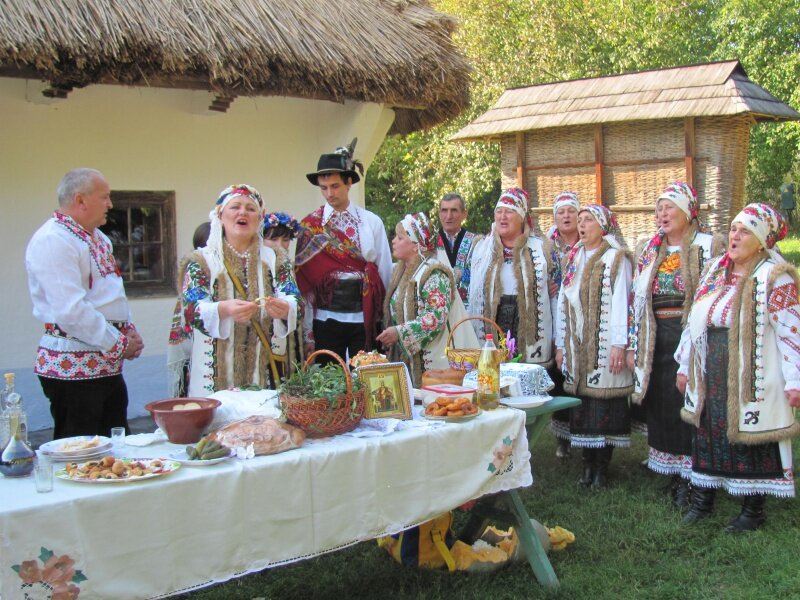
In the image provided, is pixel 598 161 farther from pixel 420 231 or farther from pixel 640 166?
pixel 420 231

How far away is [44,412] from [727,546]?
14.9 ft

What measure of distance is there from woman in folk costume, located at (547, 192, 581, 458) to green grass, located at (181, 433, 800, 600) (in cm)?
88

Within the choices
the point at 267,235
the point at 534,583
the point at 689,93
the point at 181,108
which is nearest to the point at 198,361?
the point at 267,235

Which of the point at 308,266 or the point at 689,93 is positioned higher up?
the point at 689,93

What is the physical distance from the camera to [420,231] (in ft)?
14.3

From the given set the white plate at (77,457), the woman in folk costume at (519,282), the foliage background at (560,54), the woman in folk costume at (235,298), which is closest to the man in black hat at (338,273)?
the woman in folk costume at (235,298)

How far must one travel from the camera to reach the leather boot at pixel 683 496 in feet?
15.1

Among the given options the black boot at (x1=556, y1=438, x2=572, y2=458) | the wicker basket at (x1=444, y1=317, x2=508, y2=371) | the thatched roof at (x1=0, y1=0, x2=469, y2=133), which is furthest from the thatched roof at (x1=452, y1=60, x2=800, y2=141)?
the wicker basket at (x1=444, y1=317, x2=508, y2=371)

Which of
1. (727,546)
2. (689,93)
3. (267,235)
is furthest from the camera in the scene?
(689,93)

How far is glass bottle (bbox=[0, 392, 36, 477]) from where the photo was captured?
2.46m

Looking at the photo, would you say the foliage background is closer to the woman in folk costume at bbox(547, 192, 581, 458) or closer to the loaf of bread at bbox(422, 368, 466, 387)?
the woman in folk costume at bbox(547, 192, 581, 458)

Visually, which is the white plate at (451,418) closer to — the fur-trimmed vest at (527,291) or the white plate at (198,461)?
the white plate at (198,461)

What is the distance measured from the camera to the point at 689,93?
11000mm

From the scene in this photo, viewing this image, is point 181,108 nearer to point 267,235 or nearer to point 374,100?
point 374,100
